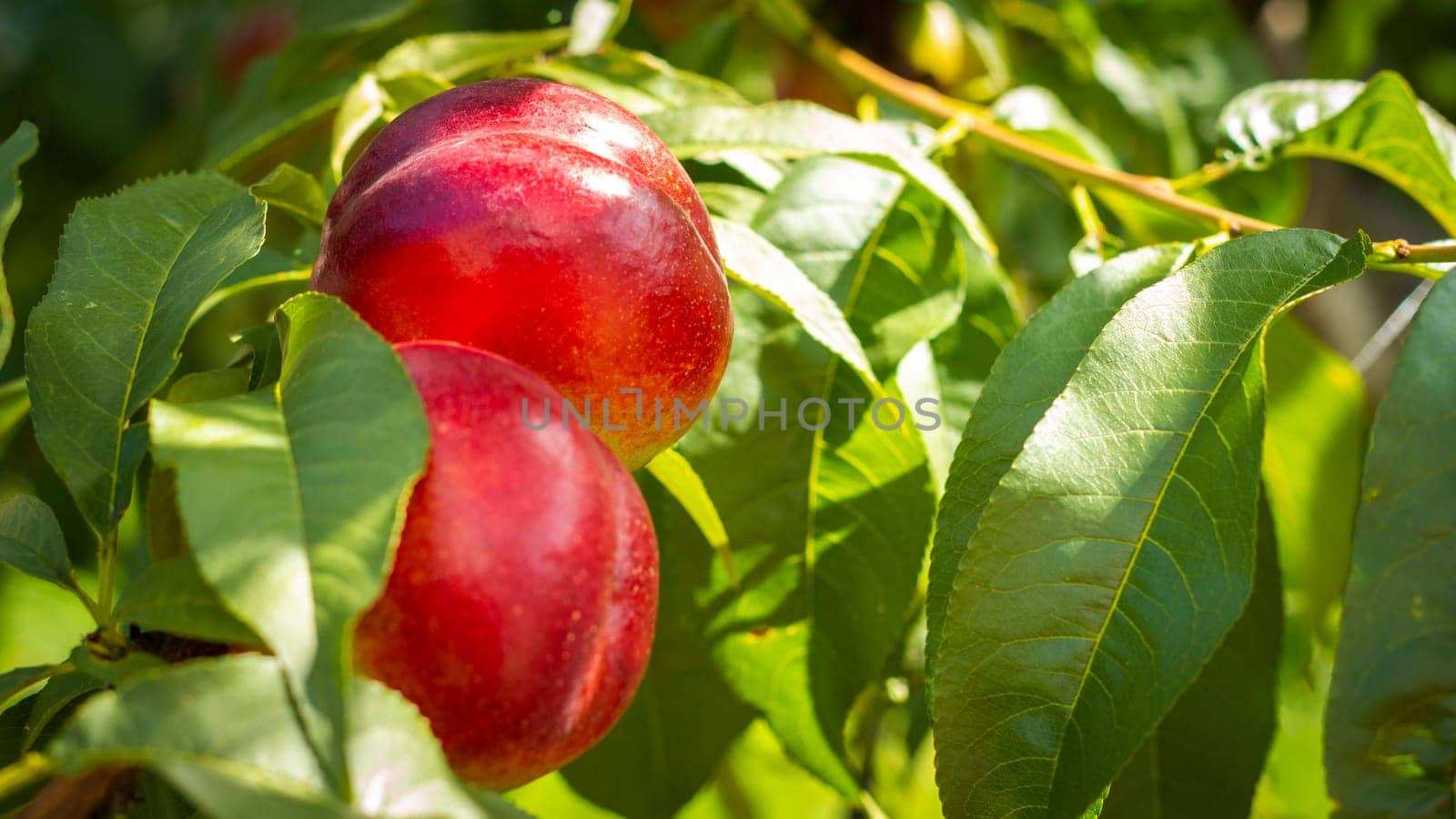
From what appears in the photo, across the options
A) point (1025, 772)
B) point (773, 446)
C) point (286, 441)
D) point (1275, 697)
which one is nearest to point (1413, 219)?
point (1275, 697)

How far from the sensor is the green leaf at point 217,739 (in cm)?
37

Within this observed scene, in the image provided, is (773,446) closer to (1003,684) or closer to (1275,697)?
(1003,684)

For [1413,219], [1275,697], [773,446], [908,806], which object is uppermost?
Answer: [773,446]

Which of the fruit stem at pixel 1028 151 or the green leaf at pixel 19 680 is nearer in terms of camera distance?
the green leaf at pixel 19 680

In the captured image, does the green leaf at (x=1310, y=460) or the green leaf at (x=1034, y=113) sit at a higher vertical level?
the green leaf at (x=1034, y=113)

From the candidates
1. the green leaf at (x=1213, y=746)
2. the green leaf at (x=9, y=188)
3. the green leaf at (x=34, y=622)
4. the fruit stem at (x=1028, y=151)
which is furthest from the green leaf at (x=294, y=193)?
the green leaf at (x=34, y=622)

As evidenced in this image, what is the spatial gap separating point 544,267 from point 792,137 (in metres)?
0.34

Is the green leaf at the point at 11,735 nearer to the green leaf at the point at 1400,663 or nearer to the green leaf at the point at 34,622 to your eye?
the green leaf at the point at 1400,663

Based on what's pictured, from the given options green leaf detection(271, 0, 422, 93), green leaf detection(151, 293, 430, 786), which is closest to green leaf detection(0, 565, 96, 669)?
green leaf detection(271, 0, 422, 93)

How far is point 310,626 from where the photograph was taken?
0.41m

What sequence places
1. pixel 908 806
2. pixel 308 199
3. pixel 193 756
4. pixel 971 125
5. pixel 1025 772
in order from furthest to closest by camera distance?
pixel 908 806 → pixel 971 125 → pixel 308 199 → pixel 1025 772 → pixel 193 756

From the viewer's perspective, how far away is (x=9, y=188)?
62 centimetres

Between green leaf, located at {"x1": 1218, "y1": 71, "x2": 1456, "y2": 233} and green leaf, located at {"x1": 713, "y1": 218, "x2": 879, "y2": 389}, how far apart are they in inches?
18.5

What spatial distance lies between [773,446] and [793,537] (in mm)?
Answer: 65
